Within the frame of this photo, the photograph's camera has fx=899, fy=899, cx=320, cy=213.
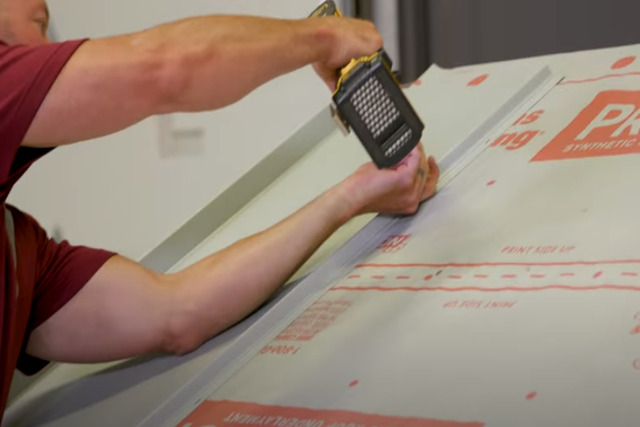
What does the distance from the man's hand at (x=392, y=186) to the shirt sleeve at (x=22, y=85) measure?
38 cm

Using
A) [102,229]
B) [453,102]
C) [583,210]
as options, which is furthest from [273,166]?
[102,229]

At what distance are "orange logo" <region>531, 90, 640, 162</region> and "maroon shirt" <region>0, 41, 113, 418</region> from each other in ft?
1.84

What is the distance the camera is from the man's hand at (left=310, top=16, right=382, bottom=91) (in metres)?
0.97

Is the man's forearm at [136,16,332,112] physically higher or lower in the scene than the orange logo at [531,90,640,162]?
higher

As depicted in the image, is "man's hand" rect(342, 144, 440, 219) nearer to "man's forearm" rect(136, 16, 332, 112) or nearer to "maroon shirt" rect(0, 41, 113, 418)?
"man's forearm" rect(136, 16, 332, 112)

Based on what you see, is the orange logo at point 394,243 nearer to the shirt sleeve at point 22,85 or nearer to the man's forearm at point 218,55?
the man's forearm at point 218,55

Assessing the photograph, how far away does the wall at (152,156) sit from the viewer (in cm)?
189

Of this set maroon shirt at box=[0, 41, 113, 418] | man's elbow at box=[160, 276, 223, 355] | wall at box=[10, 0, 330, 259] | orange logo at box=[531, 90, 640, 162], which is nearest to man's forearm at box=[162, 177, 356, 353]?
man's elbow at box=[160, 276, 223, 355]

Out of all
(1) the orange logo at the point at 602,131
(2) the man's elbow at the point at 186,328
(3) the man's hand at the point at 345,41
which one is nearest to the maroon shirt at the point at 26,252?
(2) the man's elbow at the point at 186,328

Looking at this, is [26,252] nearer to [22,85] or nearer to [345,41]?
[22,85]

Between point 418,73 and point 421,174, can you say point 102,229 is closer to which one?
point 418,73

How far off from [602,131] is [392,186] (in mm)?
258

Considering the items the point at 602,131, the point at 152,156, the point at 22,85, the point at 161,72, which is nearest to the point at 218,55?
the point at 161,72

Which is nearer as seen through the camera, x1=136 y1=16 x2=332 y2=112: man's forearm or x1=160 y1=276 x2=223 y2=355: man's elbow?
x1=136 y1=16 x2=332 y2=112: man's forearm
